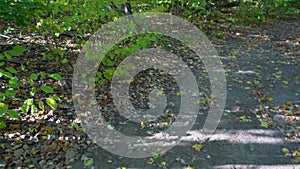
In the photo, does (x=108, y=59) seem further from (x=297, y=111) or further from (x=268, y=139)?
(x=297, y=111)

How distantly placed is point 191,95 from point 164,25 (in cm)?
314

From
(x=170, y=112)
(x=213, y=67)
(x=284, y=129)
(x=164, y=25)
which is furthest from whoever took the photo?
(x=164, y=25)

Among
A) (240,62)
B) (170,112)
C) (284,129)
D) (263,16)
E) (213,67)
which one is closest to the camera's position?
(284,129)

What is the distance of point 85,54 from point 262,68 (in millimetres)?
3494

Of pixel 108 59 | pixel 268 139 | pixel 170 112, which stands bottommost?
pixel 268 139

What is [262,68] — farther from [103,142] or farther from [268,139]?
[103,142]

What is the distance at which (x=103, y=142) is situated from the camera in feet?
9.99

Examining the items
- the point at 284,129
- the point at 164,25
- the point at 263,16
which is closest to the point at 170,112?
the point at 284,129

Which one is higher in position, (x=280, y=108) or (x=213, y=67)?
(x=213, y=67)

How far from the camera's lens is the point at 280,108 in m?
3.93

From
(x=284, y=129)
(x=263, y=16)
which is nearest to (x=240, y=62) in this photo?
(x=284, y=129)

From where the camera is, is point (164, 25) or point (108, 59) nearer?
point (108, 59)

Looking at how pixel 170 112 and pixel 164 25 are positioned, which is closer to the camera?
pixel 170 112

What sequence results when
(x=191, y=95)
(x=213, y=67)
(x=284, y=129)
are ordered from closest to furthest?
(x=284, y=129), (x=191, y=95), (x=213, y=67)
